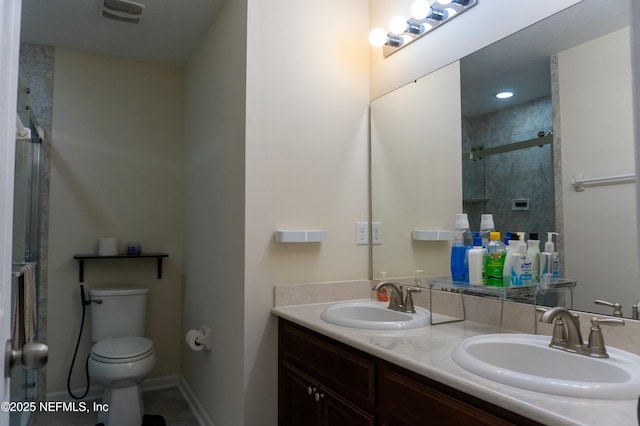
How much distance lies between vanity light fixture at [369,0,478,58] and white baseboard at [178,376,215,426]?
2235 mm

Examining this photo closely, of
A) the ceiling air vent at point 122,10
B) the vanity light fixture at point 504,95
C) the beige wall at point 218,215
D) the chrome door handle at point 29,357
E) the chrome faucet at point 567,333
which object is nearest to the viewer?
the chrome door handle at point 29,357

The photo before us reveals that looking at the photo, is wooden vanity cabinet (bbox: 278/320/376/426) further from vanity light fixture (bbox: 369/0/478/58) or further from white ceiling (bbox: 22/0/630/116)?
vanity light fixture (bbox: 369/0/478/58)

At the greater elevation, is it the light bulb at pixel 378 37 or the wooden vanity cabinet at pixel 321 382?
the light bulb at pixel 378 37

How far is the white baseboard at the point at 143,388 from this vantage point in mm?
2746

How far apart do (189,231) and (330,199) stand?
127 centimetres

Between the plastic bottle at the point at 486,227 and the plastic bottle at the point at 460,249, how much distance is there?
7cm

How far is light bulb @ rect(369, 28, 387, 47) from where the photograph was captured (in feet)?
7.01

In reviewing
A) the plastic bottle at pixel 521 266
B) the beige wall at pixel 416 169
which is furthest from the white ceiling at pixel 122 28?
the plastic bottle at pixel 521 266

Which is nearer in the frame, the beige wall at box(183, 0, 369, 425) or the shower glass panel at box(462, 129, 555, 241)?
the shower glass panel at box(462, 129, 555, 241)

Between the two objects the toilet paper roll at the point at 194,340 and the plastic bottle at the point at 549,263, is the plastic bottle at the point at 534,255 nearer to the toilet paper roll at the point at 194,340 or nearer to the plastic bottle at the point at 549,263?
the plastic bottle at the point at 549,263

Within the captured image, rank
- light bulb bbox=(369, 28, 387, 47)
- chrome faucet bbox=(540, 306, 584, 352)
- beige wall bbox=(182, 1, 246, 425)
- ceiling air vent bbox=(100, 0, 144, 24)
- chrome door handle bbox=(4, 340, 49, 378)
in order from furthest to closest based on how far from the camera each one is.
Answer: ceiling air vent bbox=(100, 0, 144, 24) < light bulb bbox=(369, 28, 387, 47) < beige wall bbox=(182, 1, 246, 425) < chrome faucet bbox=(540, 306, 584, 352) < chrome door handle bbox=(4, 340, 49, 378)

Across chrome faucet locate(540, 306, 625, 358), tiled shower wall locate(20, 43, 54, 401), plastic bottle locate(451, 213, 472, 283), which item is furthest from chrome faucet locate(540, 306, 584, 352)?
tiled shower wall locate(20, 43, 54, 401)

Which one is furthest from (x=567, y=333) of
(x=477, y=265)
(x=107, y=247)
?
(x=107, y=247)

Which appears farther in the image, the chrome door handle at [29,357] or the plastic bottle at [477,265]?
the plastic bottle at [477,265]
